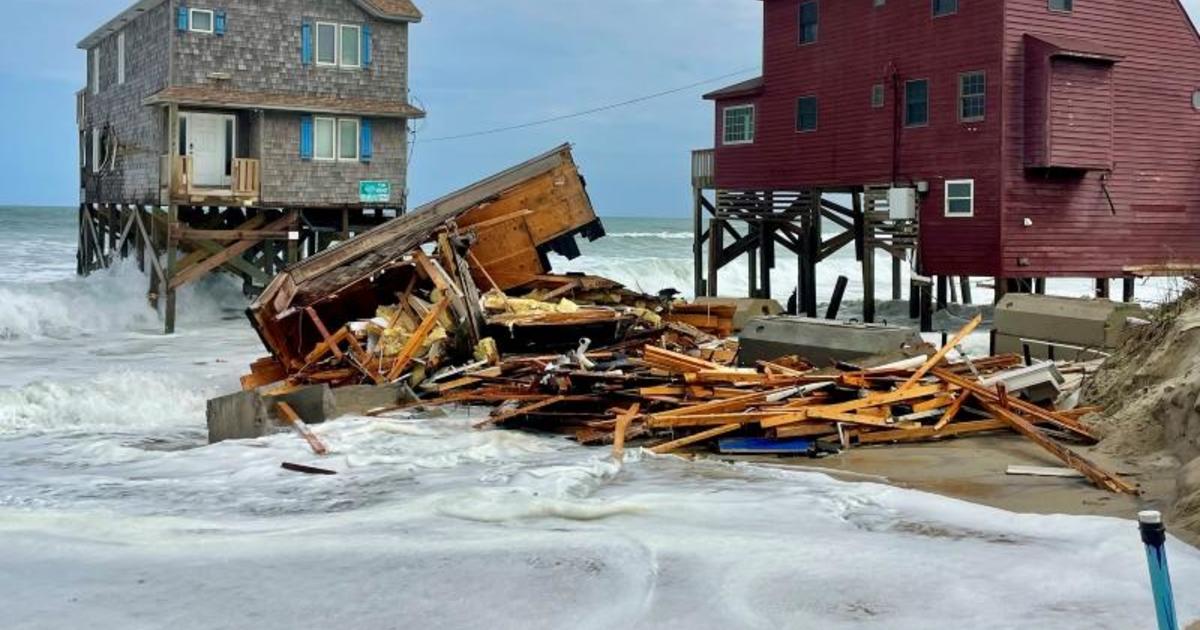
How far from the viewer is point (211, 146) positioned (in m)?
32.6

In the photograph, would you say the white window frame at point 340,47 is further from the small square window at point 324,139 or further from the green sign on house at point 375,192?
the green sign on house at point 375,192

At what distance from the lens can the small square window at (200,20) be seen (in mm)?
31375

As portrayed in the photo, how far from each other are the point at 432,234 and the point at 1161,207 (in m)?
19.1

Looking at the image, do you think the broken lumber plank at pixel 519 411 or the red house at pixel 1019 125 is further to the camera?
the red house at pixel 1019 125

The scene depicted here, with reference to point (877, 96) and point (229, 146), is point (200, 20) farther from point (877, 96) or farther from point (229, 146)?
point (877, 96)

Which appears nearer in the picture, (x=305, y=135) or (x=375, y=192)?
(x=305, y=135)

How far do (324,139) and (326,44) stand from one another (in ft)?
8.09

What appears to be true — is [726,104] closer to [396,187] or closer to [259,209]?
[396,187]

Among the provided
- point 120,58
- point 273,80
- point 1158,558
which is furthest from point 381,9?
point 1158,558

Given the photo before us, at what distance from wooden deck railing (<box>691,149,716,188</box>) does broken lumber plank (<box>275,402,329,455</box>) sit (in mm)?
23318

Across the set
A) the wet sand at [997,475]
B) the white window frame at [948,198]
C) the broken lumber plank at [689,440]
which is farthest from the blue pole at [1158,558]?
the white window frame at [948,198]

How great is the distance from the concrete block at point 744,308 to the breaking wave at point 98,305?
56.8 ft

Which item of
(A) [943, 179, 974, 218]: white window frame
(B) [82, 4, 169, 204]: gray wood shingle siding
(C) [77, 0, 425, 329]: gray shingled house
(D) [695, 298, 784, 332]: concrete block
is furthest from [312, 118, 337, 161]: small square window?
(A) [943, 179, 974, 218]: white window frame

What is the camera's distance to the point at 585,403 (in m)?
13.8
